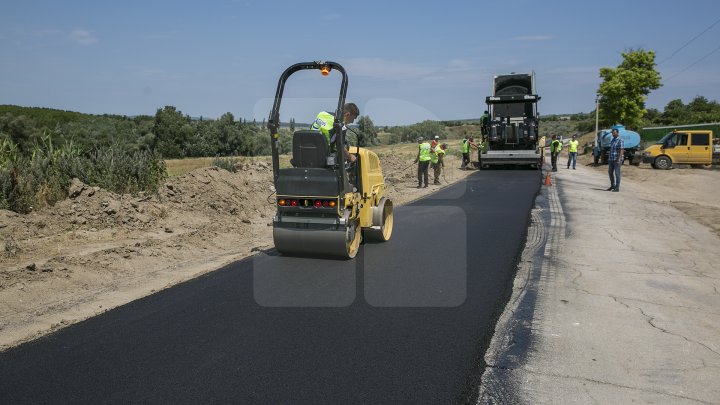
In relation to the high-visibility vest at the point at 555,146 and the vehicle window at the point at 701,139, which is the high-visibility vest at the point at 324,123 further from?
the vehicle window at the point at 701,139

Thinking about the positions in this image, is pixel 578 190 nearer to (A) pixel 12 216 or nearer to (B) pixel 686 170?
(B) pixel 686 170

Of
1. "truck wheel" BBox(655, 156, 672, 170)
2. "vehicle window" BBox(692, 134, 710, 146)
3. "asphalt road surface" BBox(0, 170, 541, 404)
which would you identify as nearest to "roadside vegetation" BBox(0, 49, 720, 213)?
"asphalt road surface" BBox(0, 170, 541, 404)

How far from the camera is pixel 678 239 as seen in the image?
32.0 ft

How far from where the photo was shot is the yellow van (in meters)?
26.1

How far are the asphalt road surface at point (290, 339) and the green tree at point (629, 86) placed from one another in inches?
1818

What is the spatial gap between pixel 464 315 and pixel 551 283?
1.80 metres

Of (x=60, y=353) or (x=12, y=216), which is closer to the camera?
(x=60, y=353)

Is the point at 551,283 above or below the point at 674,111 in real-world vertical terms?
below

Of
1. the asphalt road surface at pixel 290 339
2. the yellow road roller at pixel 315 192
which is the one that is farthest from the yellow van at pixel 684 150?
the yellow road roller at pixel 315 192

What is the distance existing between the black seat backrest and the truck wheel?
24686 millimetres

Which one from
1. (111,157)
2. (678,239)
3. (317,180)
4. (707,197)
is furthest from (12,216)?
(707,197)

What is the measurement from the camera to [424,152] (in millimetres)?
19109

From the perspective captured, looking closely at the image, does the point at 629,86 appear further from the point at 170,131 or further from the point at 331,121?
the point at 331,121

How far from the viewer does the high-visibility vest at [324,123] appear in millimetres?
7027
